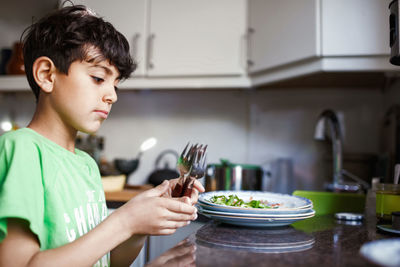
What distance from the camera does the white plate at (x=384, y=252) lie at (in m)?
0.46

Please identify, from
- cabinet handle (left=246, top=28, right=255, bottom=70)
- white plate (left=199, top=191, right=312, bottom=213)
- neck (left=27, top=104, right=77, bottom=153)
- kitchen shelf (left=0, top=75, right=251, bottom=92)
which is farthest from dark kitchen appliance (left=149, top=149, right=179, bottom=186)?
neck (left=27, top=104, right=77, bottom=153)

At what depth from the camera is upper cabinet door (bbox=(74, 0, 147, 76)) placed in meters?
1.92

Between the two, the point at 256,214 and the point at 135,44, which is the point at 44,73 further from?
the point at 135,44

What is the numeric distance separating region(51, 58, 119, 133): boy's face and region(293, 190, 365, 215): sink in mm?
675

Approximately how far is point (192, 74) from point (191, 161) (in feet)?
3.81

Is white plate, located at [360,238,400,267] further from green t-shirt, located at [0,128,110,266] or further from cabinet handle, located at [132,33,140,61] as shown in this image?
cabinet handle, located at [132,33,140,61]

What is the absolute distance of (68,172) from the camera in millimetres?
752

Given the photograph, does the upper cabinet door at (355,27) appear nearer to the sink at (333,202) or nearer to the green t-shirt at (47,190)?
the sink at (333,202)

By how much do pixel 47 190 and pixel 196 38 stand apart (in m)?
1.34

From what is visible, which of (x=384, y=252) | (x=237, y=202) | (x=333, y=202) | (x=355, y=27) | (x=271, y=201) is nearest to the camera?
(x=384, y=252)

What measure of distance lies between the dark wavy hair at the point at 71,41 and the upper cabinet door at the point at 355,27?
36.3 inches

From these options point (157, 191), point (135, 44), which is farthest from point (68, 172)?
point (135, 44)

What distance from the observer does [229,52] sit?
5.87 ft

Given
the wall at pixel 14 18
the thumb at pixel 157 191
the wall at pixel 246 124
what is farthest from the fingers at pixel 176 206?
the wall at pixel 14 18
